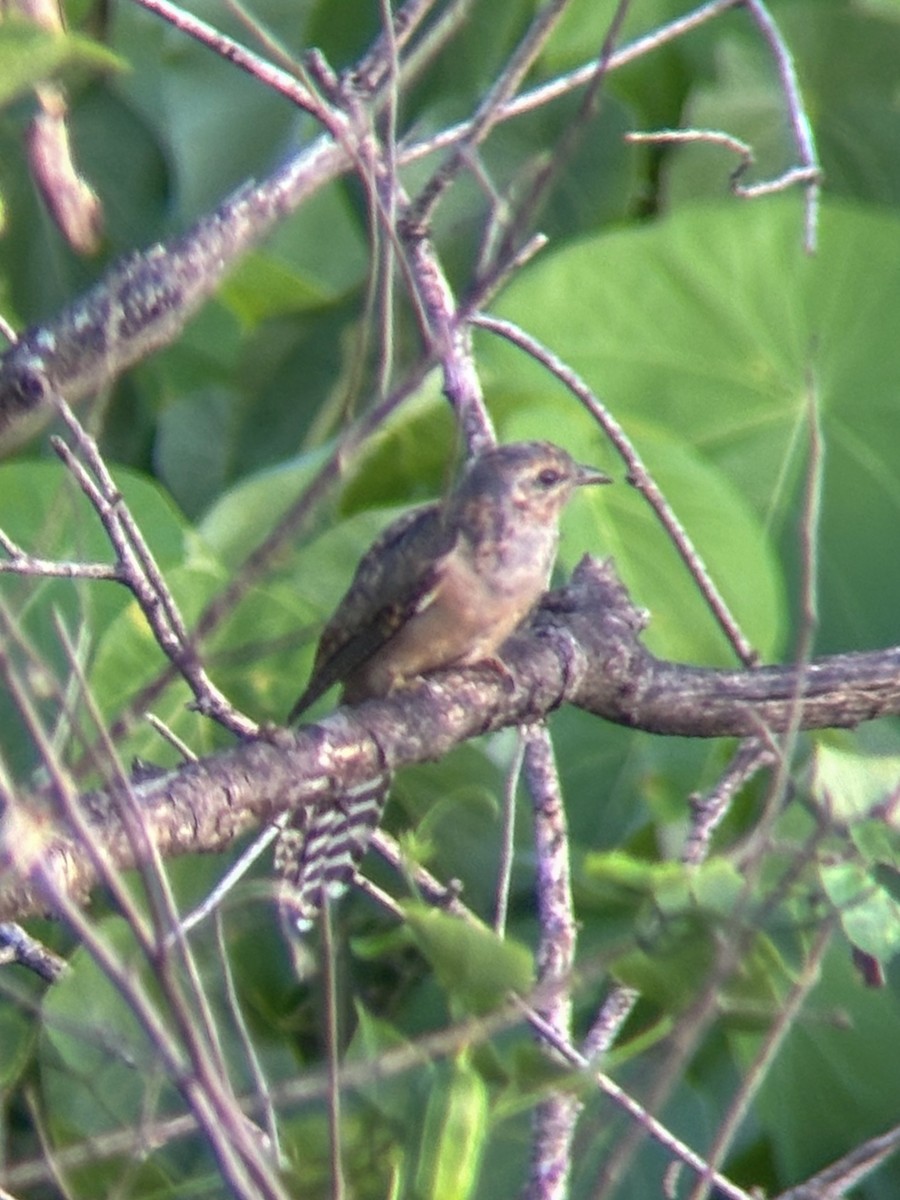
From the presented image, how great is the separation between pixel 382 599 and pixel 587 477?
2.00 ft

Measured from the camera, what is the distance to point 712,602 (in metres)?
3.14

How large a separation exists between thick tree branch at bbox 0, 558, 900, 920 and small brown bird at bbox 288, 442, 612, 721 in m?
0.09

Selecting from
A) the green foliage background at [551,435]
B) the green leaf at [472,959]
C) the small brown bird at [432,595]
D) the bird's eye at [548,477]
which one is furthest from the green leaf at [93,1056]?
the bird's eye at [548,477]

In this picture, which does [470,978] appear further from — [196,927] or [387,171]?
[196,927]

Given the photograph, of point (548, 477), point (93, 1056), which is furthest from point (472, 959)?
point (548, 477)

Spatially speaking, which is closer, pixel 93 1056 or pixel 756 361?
pixel 93 1056

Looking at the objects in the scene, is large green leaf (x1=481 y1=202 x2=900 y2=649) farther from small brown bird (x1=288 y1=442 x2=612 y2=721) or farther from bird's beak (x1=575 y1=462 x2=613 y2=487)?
small brown bird (x1=288 y1=442 x2=612 y2=721)

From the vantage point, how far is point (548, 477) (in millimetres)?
3826

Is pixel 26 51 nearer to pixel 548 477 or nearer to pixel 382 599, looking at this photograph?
pixel 382 599

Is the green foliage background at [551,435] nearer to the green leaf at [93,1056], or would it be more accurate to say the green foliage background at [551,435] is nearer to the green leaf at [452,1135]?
the green leaf at [93,1056]

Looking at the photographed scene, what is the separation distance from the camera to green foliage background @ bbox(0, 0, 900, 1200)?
388cm

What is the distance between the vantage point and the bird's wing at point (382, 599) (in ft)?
11.4

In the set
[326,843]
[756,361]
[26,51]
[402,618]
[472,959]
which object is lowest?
[326,843]

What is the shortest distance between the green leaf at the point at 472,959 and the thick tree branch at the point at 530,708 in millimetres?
510
